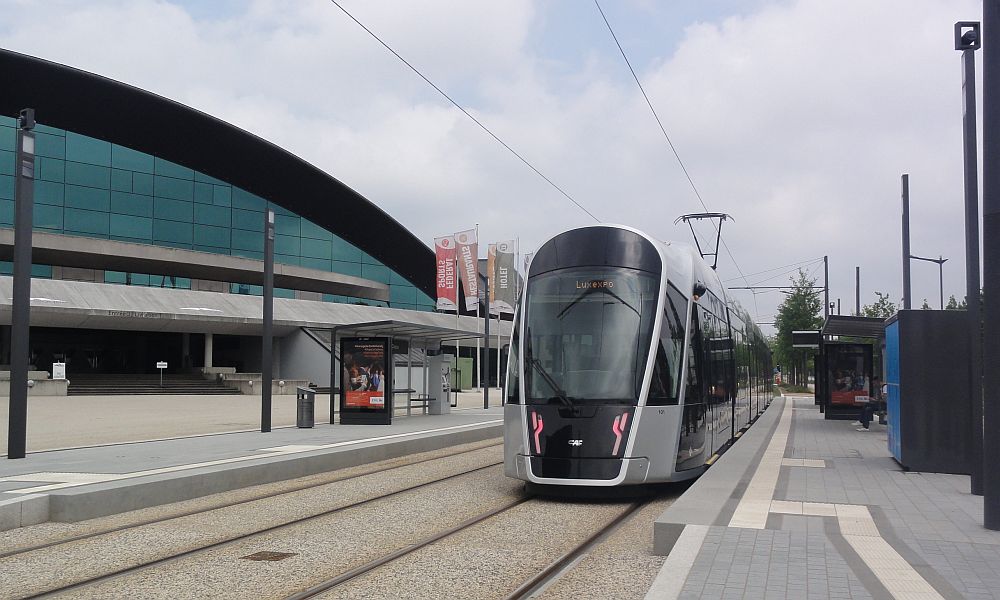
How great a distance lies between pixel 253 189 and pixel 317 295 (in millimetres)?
8243

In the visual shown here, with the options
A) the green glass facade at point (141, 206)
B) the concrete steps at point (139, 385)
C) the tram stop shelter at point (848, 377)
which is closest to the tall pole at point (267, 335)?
the tram stop shelter at point (848, 377)

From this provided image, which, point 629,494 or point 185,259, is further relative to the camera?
point 185,259

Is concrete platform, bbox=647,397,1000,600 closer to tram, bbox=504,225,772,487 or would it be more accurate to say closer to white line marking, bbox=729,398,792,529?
white line marking, bbox=729,398,792,529

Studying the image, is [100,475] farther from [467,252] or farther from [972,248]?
[467,252]

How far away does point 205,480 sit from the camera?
11.8 meters

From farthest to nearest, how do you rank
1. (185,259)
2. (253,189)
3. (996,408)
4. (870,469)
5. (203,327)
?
1. (253,189)
2. (185,259)
3. (203,327)
4. (870,469)
5. (996,408)

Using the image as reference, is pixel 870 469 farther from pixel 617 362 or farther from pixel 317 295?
pixel 317 295

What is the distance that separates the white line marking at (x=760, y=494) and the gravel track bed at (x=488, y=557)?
1396mm

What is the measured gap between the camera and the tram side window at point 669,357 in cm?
1071

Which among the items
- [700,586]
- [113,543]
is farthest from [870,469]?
[113,543]

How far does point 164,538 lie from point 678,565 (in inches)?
193

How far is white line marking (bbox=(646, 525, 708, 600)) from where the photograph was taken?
216 inches

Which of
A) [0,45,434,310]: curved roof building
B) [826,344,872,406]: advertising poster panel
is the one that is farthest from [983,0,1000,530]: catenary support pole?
[0,45,434,310]: curved roof building

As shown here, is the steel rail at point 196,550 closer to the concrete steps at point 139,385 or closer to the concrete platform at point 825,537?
the concrete platform at point 825,537
